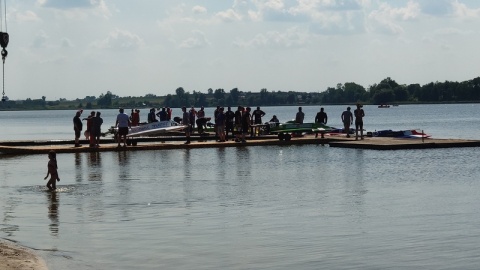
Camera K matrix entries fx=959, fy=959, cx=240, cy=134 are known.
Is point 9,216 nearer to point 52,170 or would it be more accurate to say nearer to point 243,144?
point 52,170

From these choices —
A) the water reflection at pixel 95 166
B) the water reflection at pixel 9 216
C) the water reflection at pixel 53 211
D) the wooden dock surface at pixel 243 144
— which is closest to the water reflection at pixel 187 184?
the water reflection at pixel 95 166

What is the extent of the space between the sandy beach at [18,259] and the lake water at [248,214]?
0.35 meters

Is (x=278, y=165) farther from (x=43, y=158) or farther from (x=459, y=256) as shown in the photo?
(x=459, y=256)

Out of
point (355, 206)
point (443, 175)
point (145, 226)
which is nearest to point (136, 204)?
point (145, 226)

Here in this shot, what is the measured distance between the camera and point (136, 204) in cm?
2206

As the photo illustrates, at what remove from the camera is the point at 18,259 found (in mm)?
14812

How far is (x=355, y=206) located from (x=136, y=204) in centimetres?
500

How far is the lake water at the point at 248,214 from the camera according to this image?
51.4 feet

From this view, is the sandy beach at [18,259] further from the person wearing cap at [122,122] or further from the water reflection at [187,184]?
the person wearing cap at [122,122]

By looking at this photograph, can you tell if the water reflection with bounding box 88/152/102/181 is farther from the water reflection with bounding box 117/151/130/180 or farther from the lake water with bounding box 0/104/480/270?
the water reflection with bounding box 117/151/130/180

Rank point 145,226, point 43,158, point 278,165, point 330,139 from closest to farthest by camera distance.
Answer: point 145,226
point 278,165
point 43,158
point 330,139

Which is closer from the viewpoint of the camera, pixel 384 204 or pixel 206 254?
pixel 206 254

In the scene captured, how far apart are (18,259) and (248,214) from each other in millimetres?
6552

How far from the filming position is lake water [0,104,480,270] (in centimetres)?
1566
